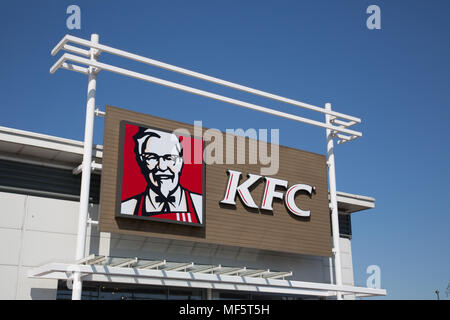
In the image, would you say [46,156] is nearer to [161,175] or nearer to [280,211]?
[161,175]

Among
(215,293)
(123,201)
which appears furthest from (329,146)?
(123,201)

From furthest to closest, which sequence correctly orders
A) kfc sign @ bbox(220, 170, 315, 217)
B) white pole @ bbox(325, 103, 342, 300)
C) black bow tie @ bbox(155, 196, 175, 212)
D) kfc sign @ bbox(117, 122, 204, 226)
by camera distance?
1. white pole @ bbox(325, 103, 342, 300)
2. kfc sign @ bbox(220, 170, 315, 217)
3. black bow tie @ bbox(155, 196, 175, 212)
4. kfc sign @ bbox(117, 122, 204, 226)

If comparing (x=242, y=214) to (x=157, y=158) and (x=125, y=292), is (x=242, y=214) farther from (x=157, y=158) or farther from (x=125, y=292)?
(x=125, y=292)

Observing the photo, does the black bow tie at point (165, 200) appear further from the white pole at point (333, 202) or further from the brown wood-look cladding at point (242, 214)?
the white pole at point (333, 202)

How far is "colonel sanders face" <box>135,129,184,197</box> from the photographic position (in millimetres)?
18688

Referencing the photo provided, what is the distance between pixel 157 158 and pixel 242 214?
3902 mm

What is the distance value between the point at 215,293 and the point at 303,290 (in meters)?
3.17

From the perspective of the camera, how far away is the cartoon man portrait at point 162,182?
18406mm

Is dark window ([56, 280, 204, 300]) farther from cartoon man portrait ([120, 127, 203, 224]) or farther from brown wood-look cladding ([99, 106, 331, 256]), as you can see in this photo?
cartoon man portrait ([120, 127, 203, 224])

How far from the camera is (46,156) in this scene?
18422 millimetres

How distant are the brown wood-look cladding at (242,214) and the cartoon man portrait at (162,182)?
0.34m

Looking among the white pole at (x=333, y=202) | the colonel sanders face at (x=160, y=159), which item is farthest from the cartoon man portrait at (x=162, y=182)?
the white pole at (x=333, y=202)

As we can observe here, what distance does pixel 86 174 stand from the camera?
1716 centimetres

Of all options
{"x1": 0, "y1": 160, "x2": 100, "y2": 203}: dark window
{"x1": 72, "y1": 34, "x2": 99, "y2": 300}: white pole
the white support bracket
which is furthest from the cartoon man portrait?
{"x1": 0, "y1": 160, "x2": 100, "y2": 203}: dark window
